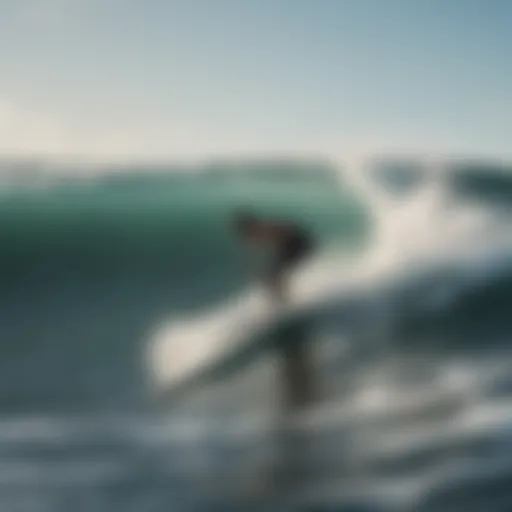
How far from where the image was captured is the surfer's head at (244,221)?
4.80ft

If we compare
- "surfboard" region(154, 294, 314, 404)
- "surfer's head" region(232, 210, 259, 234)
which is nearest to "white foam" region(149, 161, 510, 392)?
"surfboard" region(154, 294, 314, 404)

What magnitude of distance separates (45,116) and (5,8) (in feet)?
0.66

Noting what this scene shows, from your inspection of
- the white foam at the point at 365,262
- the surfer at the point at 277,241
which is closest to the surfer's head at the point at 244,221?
the surfer at the point at 277,241

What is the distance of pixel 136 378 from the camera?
4.67 ft

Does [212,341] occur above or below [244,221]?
below

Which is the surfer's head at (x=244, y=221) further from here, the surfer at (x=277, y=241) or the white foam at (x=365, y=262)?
the white foam at (x=365, y=262)

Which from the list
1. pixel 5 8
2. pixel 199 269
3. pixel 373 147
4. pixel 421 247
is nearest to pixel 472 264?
pixel 421 247

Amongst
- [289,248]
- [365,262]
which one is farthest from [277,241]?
[365,262]

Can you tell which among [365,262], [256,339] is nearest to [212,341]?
[256,339]

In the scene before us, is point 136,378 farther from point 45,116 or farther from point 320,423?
point 45,116

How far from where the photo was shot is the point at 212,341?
1.47m

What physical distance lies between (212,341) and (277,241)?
0.22 meters

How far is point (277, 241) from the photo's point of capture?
147cm

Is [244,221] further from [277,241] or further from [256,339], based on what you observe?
[256,339]
